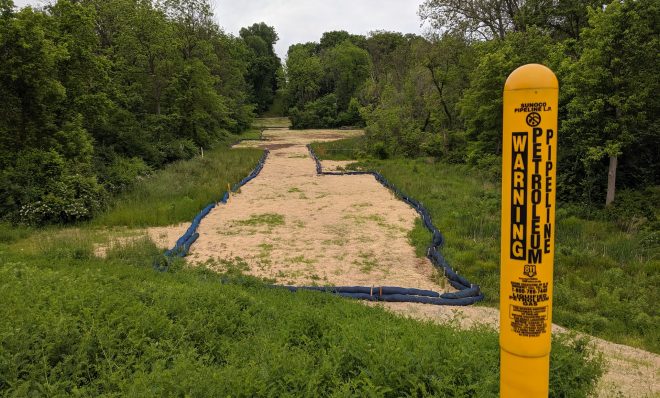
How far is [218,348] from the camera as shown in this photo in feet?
14.6

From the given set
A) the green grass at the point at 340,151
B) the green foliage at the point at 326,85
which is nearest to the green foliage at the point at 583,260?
the green grass at the point at 340,151

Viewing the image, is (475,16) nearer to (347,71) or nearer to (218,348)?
(218,348)

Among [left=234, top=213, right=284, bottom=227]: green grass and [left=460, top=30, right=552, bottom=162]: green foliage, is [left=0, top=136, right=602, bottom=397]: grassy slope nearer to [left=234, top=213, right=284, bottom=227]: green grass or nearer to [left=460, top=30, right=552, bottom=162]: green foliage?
[left=234, top=213, right=284, bottom=227]: green grass

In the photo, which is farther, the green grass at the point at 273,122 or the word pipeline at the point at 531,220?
the green grass at the point at 273,122

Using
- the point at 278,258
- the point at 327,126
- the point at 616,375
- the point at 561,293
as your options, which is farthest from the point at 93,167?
the point at 327,126

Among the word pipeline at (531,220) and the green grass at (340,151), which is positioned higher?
the word pipeline at (531,220)

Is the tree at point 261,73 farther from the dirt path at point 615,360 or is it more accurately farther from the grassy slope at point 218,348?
the grassy slope at point 218,348

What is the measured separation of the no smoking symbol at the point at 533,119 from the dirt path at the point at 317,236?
6773 millimetres

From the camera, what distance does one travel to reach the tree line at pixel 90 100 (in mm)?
12516

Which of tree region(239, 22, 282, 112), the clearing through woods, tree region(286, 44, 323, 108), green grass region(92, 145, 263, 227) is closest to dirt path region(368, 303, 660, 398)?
the clearing through woods

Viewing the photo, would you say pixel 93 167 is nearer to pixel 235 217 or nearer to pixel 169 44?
pixel 235 217

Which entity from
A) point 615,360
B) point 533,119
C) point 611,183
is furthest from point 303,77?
point 533,119

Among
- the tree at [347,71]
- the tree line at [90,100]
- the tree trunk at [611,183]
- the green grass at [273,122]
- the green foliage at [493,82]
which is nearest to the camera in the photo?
the tree line at [90,100]

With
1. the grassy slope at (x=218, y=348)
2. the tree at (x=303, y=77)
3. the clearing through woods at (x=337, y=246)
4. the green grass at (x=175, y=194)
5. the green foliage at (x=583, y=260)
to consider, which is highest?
the tree at (x=303, y=77)
